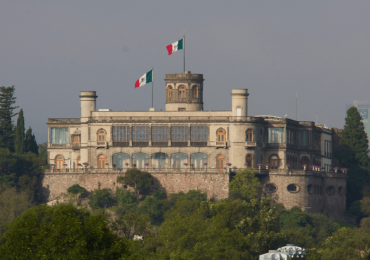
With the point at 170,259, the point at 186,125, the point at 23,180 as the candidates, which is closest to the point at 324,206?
the point at 186,125

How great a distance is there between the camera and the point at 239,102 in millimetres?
139500

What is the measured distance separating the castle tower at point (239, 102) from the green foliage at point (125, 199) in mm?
19592

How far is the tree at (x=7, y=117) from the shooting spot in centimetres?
15100

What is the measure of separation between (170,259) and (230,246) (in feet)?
35.0

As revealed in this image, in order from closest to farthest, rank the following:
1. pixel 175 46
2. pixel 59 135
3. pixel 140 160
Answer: pixel 140 160 < pixel 59 135 < pixel 175 46

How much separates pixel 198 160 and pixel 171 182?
559cm

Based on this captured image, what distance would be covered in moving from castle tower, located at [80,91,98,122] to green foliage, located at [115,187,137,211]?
590 inches

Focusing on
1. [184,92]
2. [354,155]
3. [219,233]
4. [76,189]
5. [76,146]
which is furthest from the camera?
[354,155]

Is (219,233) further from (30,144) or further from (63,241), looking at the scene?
(30,144)

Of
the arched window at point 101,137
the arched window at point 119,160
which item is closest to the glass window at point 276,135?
the arched window at point 119,160

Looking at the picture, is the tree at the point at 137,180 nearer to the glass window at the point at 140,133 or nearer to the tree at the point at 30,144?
the glass window at the point at 140,133

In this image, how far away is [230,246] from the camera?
98938mm

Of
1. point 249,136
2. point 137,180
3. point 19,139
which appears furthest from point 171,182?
point 19,139

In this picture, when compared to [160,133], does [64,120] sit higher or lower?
higher
